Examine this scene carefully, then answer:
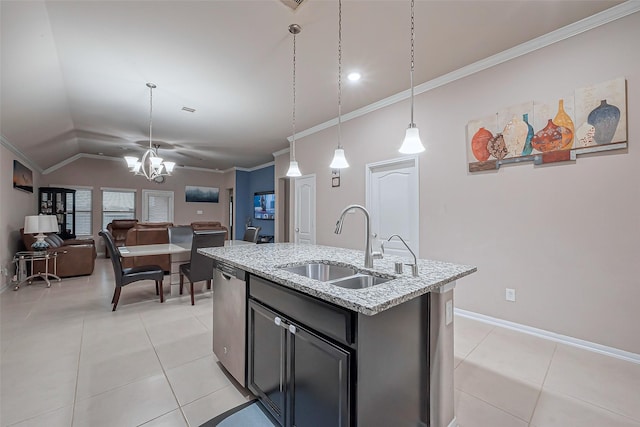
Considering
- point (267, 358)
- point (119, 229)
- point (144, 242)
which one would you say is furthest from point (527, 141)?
point (119, 229)

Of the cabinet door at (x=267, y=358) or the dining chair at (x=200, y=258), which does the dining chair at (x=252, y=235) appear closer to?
the dining chair at (x=200, y=258)

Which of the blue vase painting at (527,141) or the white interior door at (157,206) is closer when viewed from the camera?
the blue vase painting at (527,141)

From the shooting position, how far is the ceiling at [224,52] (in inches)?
85.0

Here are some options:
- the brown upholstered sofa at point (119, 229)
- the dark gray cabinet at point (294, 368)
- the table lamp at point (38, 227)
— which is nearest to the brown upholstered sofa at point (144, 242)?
the table lamp at point (38, 227)

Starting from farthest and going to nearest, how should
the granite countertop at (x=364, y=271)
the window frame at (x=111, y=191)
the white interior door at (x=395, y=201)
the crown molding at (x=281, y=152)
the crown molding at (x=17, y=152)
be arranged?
the window frame at (x=111, y=191) → the crown molding at (x=281, y=152) → the crown molding at (x=17, y=152) → the white interior door at (x=395, y=201) → the granite countertop at (x=364, y=271)

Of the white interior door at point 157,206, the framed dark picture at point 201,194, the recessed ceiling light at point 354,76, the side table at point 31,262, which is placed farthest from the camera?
the framed dark picture at point 201,194

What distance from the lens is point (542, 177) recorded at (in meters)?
2.53

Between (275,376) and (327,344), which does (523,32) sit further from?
(275,376)

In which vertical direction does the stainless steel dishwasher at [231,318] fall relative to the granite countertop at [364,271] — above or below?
below

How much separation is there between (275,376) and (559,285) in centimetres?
265

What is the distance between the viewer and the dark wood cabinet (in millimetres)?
6438

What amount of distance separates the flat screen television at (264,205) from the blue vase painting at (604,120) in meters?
7.01

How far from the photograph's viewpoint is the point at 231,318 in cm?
189

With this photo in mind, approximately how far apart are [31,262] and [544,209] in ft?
24.1
